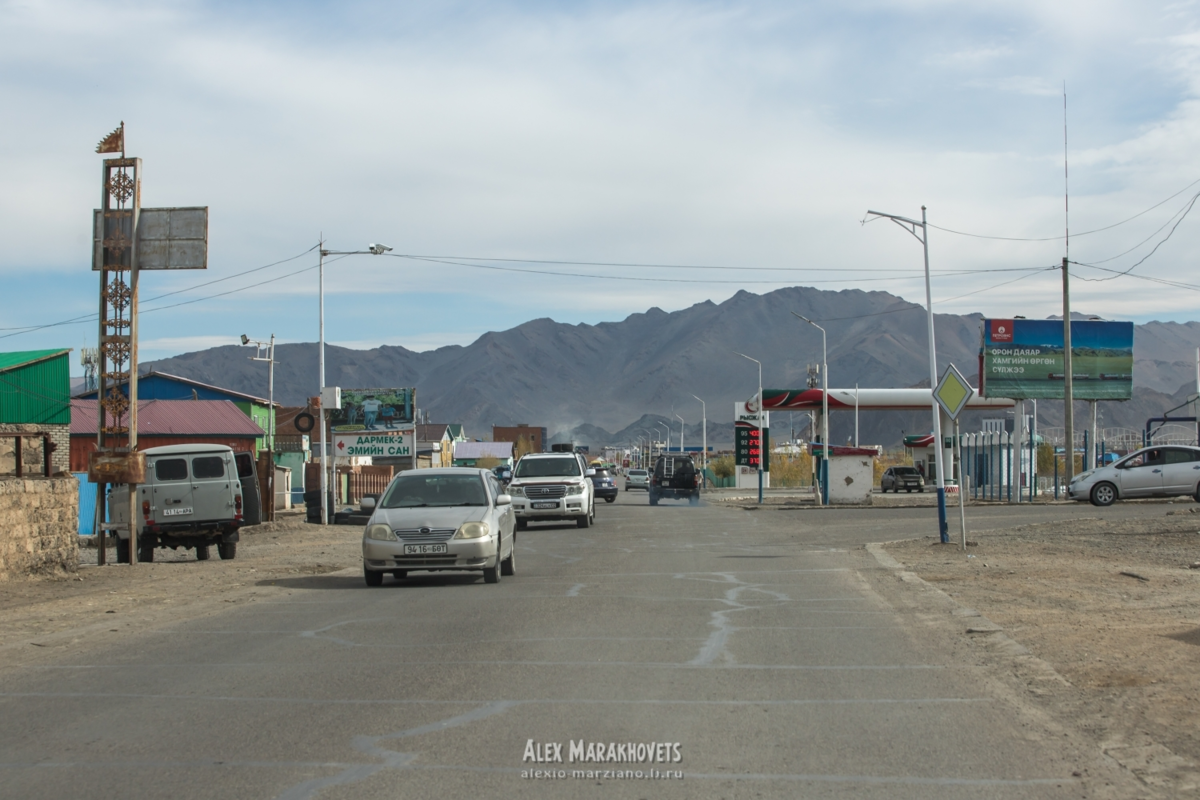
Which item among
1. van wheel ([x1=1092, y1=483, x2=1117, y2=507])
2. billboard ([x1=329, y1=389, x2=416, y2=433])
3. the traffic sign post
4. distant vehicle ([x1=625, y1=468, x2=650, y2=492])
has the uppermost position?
billboard ([x1=329, y1=389, x2=416, y2=433])

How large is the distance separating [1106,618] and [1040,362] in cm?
3390

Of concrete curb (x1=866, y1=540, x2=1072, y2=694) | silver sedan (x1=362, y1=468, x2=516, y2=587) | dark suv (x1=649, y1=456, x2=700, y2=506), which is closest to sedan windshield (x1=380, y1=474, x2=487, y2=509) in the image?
silver sedan (x1=362, y1=468, x2=516, y2=587)

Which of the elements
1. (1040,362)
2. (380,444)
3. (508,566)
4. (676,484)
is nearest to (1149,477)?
(1040,362)

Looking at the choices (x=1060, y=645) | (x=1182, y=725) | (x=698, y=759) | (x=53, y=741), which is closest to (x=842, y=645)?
(x=1060, y=645)

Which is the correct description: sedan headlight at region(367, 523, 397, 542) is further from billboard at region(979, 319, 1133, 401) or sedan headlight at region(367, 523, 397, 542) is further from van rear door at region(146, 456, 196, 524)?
billboard at region(979, 319, 1133, 401)

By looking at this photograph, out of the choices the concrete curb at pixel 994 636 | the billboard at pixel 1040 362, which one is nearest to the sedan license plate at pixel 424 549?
the concrete curb at pixel 994 636

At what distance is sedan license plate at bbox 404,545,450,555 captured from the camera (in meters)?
14.6

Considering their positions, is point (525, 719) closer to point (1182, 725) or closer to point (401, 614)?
point (1182, 725)

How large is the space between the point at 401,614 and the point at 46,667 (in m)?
3.87

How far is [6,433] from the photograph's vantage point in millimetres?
16781

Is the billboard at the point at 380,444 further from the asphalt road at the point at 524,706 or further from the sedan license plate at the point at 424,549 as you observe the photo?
the asphalt road at the point at 524,706

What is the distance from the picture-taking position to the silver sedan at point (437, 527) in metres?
14.7

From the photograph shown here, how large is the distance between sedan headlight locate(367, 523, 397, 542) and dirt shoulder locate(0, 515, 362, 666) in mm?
1395

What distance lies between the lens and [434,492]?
15750 mm
